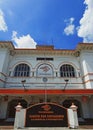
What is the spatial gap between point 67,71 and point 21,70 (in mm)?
6631

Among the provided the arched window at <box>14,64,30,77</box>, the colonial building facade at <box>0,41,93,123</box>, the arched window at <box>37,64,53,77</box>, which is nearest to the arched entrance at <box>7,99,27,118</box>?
the colonial building facade at <box>0,41,93,123</box>

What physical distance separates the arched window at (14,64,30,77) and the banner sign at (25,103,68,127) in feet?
25.4

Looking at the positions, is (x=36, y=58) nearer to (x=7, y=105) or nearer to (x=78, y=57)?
(x=78, y=57)

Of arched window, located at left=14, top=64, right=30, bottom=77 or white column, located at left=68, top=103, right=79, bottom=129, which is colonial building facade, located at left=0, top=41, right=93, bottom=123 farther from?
white column, located at left=68, top=103, right=79, bottom=129

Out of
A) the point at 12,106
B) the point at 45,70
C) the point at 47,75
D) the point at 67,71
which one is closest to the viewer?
the point at 12,106

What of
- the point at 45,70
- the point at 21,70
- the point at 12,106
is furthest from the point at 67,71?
the point at 12,106

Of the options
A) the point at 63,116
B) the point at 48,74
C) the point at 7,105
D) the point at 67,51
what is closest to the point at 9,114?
the point at 7,105

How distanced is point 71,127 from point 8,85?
997 cm

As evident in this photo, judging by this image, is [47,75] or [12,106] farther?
[47,75]

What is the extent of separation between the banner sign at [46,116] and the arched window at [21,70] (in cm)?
775

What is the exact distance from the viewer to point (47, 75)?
16703 millimetres

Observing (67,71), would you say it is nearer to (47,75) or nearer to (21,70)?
(47,75)

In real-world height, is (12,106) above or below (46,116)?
above

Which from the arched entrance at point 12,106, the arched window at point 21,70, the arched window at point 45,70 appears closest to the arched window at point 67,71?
the arched window at point 45,70
